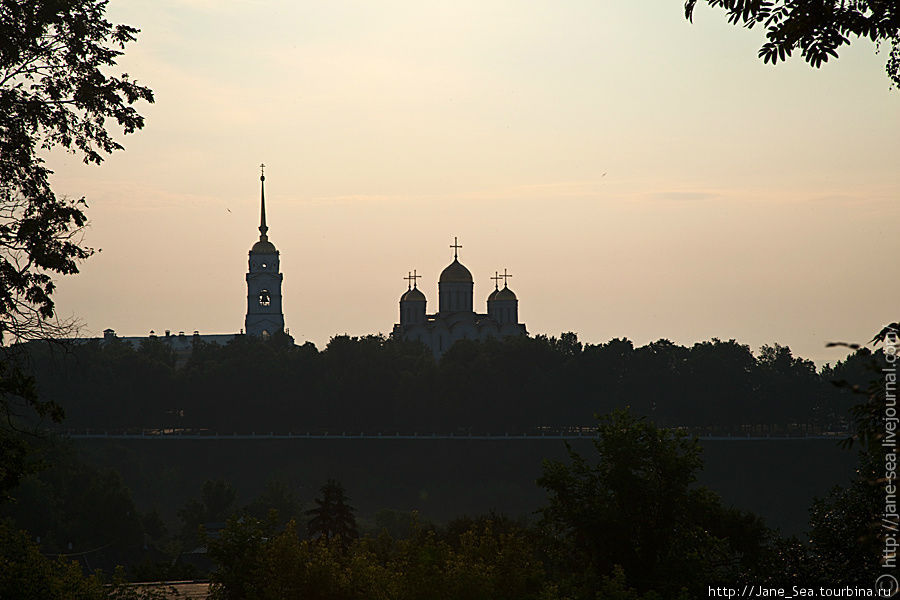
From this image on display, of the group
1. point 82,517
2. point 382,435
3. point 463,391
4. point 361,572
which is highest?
point 463,391

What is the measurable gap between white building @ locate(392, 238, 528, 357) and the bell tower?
15418 millimetres

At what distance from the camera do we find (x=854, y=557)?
58.2 ft

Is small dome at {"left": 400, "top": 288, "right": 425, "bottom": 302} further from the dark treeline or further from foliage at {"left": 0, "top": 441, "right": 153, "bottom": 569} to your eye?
foliage at {"left": 0, "top": 441, "right": 153, "bottom": 569}

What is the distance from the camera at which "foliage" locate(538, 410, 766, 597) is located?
2245 centimetres

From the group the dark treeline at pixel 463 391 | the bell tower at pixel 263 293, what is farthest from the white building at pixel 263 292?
the dark treeline at pixel 463 391

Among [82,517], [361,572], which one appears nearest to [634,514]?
[361,572]

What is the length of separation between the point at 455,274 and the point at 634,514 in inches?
3719

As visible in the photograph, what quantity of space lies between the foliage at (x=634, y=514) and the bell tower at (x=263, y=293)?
355 feet

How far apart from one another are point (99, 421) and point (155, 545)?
37.6 m

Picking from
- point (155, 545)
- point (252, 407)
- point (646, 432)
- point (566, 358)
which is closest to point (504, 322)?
point (566, 358)

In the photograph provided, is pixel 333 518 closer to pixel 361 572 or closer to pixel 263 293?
pixel 361 572

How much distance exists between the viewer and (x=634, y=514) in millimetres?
23094

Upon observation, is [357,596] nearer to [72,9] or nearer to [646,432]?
[646,432]

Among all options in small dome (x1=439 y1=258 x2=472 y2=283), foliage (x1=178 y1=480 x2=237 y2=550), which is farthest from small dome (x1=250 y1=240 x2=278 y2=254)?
foliage (x1=178 y1=480 x2=237 y2=550)
